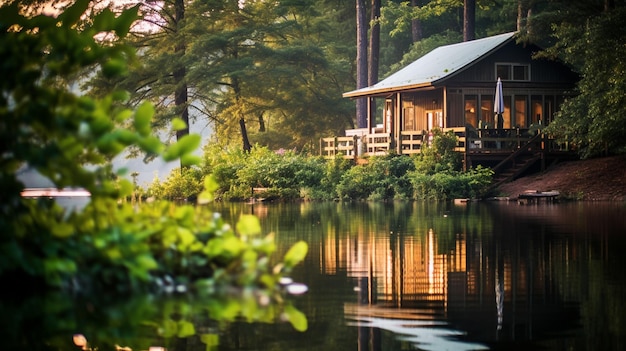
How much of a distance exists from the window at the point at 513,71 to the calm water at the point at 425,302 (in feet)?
93.3

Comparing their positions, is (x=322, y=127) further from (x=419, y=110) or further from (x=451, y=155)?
(x=451, y=155)

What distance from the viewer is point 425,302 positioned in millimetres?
10922

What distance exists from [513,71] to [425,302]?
40.3 meters

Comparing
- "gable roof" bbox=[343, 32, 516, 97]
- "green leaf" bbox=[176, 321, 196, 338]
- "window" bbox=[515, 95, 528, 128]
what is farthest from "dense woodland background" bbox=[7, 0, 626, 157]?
"green leaf" bbox=[176, 321, 196, 338]

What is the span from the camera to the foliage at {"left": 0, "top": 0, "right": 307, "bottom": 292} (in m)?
7.74

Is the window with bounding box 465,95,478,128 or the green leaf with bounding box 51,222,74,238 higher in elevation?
the window with bounding box 465,95,478,128

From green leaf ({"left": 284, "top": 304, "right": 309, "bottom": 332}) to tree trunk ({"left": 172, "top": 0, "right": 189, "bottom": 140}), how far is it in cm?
4562

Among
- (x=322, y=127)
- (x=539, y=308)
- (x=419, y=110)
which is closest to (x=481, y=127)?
(x=419, y=110)

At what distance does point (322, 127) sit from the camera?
65.9 metres

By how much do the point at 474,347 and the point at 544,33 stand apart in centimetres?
4013

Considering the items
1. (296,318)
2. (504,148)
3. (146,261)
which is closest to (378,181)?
(504,148)

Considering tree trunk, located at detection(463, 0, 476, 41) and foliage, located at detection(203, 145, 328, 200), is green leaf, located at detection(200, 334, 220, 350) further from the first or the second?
tree trunk, located at detection(463, 0, 476, 41)

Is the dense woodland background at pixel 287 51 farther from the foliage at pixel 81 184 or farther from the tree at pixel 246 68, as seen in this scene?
the foliage at pixel 81 184

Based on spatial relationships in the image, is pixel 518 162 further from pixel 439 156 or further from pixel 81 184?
pixel 81 184
